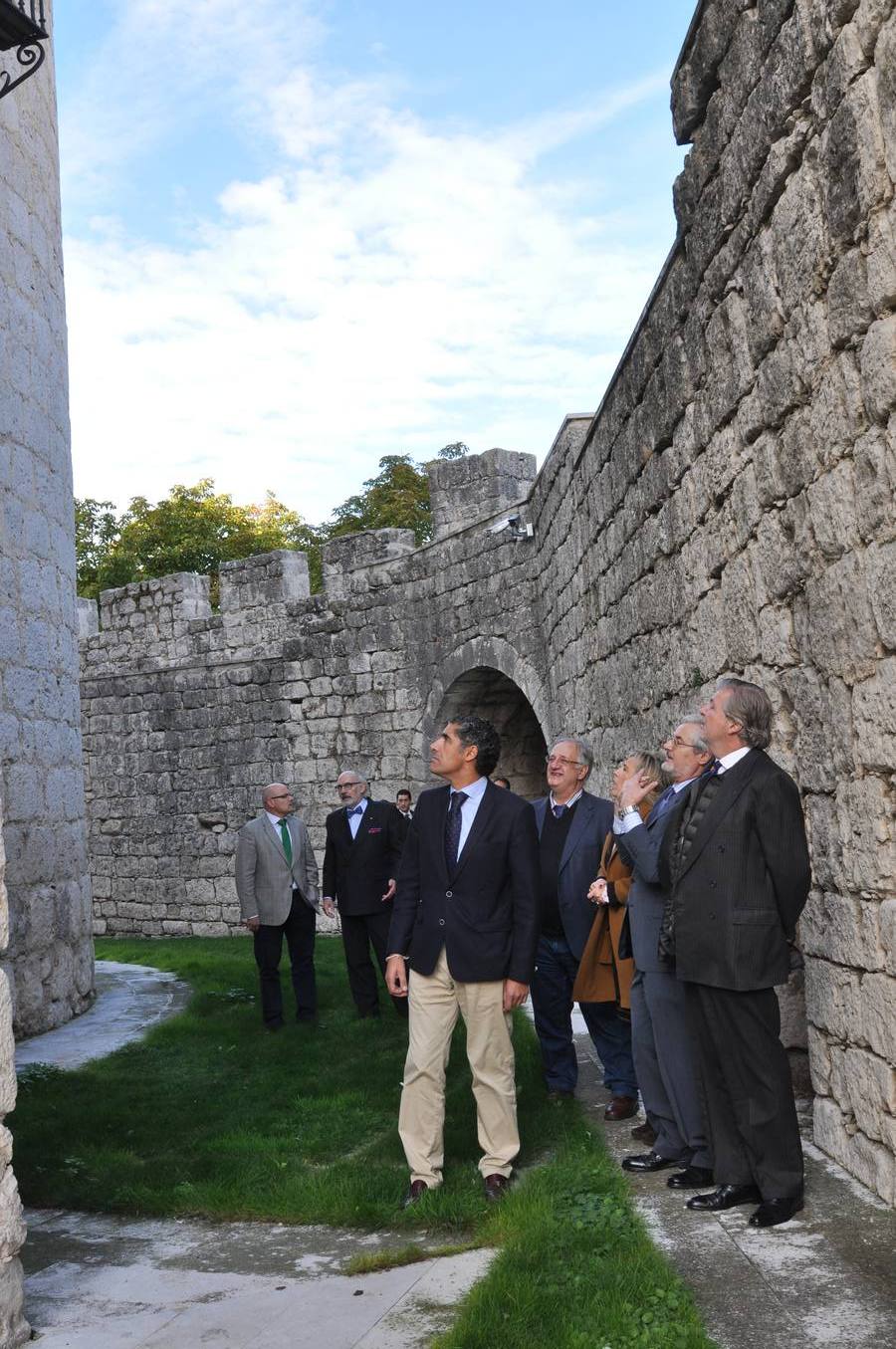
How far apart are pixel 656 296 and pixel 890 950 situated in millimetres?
3379

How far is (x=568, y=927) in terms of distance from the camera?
549 centimetres

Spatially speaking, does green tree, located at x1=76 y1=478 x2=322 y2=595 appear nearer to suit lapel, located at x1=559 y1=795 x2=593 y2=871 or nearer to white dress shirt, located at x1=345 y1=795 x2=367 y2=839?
white dress shirt, located at x1=345 y1=795 x2=367 y2=839

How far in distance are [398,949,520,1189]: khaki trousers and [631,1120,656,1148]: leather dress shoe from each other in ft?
2.03

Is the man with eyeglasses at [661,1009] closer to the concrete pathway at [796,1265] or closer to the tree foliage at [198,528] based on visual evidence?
the concrete pathway at [796,1265]

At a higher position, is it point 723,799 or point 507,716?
point 507,716

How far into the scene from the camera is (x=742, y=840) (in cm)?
381

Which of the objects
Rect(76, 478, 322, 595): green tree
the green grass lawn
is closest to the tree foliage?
Rect(76, 478, 322, 595): green tree

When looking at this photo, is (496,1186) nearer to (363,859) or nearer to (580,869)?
(580,869)

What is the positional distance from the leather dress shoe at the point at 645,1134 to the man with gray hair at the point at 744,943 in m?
0.75

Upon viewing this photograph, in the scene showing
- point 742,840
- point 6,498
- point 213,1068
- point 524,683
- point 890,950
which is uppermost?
point 6,498

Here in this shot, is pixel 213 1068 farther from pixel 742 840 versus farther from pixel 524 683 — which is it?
pixel 524 683

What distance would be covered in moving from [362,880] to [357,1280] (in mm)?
4623

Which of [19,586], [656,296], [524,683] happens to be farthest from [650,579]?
[524,683]

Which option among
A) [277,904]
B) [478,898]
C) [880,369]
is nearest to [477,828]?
[478,898]
